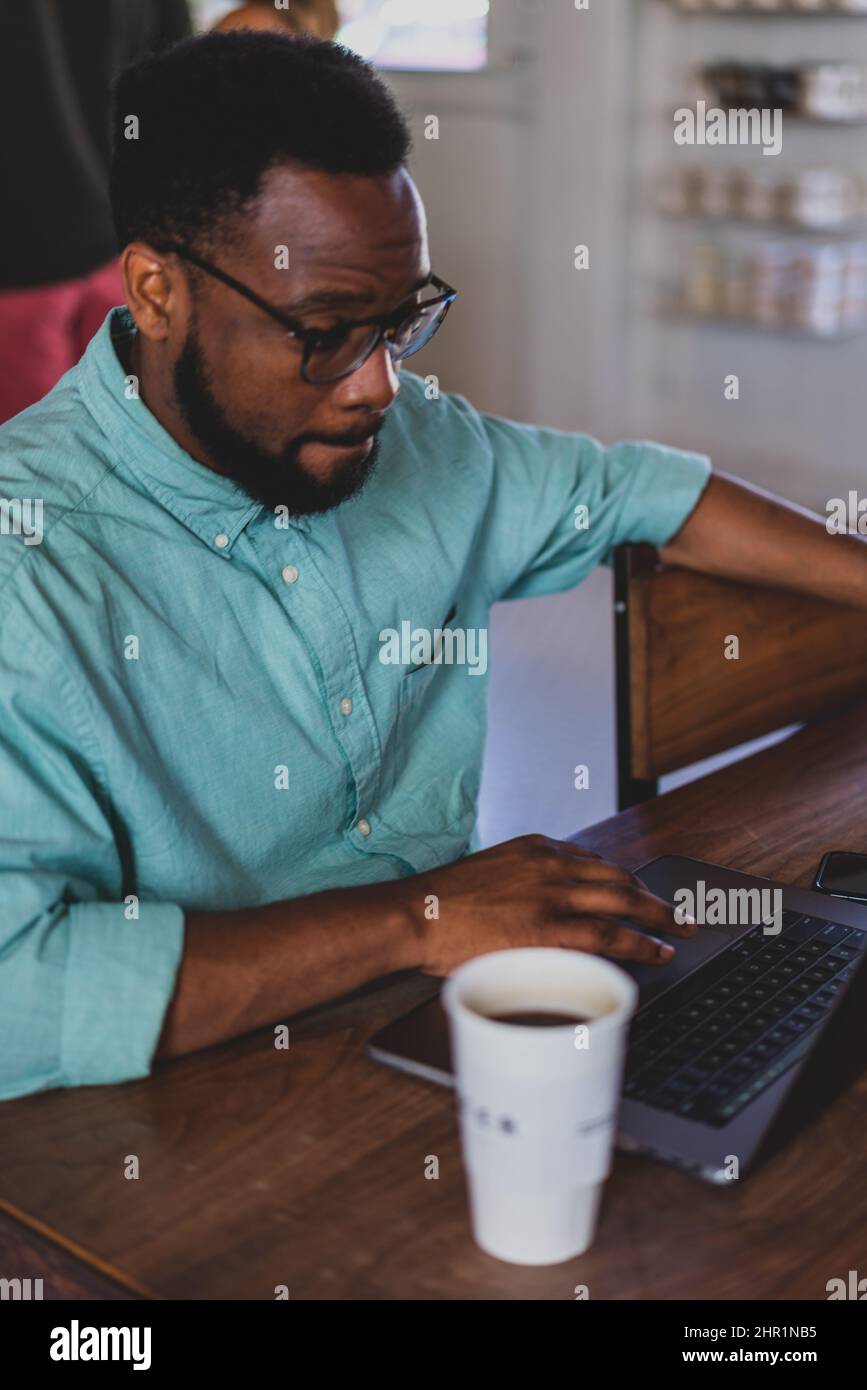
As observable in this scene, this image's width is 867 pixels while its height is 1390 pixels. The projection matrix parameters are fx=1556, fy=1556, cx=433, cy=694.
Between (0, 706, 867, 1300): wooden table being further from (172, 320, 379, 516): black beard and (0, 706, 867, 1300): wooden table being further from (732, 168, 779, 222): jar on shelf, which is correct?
(732, 168, 779, 222): jar on shelf

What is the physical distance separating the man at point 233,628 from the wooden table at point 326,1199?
42 mm

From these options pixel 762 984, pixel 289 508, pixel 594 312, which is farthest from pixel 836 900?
pixel 594 312

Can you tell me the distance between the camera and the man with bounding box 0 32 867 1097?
0.92 metres

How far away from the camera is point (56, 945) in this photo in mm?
883

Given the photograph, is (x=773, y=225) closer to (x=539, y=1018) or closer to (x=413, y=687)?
(x=413, y=687)

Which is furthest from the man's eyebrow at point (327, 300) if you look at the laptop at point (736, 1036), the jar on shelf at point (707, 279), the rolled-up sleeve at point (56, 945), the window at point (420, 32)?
the window at point (420, 32)

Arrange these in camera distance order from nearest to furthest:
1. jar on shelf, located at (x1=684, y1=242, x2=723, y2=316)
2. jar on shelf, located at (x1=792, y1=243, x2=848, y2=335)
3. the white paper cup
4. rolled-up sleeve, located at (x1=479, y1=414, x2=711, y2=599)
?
1. the white paper cup
2. rolled-up sleeve, located at (x1=479, y1=414, x2=711, y2=599)
3. jar on shelf, located at (x1=792, y1=243, x2=848, y2=335)
4. jar on shelf, located at (x1=684, y1=242, x2=723, y2=316)

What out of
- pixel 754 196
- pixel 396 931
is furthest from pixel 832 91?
pixel 396 931

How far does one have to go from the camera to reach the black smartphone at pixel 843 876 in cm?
109

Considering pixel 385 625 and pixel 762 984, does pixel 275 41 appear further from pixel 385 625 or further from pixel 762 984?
pixel 762 984

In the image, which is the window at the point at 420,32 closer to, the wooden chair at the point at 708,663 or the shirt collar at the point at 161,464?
the wooden chair at the point at 708,663

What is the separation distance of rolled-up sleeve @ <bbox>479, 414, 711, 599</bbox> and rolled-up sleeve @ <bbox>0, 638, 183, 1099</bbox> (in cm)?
60

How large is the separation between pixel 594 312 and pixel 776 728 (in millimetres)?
3352

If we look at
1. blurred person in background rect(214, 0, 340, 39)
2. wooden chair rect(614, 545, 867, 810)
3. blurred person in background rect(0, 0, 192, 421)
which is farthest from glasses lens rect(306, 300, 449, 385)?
blurred person in background rect(214, 0, 340, 39)
